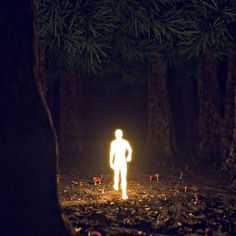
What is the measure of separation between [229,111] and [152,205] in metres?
6.72

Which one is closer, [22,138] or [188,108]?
[22,138]

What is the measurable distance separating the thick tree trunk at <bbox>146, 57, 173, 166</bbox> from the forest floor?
316cm

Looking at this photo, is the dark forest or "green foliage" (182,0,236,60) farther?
"green foliage" (182,0,236,60)

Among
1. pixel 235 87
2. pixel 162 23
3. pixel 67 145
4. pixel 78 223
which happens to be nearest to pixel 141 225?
pixel 78 223

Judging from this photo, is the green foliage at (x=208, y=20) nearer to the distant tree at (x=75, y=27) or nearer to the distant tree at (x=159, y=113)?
the distant tree at (x=75, y=27)

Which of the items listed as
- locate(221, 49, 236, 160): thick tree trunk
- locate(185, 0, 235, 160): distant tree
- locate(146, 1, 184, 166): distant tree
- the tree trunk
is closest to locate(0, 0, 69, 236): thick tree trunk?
locate(185, 0, 235, 160): distant tree

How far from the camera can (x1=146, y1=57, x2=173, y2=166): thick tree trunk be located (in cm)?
1753

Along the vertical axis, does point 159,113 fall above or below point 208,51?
below

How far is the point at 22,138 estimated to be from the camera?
6.09 metres

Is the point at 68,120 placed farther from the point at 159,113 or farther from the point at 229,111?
the point at 229,111

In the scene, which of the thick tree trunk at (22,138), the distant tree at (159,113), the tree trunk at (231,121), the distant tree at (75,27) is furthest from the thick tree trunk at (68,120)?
the thick tree trunk at (22,138)

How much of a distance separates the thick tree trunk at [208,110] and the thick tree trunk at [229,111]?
0.87 metres

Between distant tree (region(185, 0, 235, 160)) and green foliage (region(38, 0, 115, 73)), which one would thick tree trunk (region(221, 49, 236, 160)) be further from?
green foliage (region(38, 0, 115, 73))

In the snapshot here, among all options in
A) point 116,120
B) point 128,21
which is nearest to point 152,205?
point 128,21
